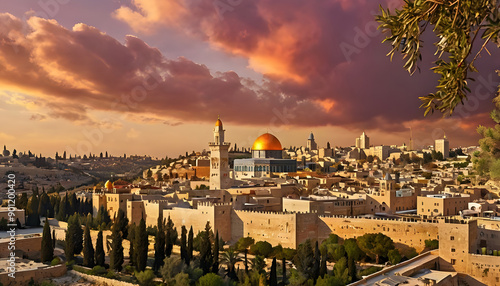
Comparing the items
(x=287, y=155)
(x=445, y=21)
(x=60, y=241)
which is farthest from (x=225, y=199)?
(x=287, y=155)

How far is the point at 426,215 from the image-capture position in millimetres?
33312

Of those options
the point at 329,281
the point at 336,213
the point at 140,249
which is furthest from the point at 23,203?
the point at 329,281

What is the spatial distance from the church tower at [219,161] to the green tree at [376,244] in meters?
22.2

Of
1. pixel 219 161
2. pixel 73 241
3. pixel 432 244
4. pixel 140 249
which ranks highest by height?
pixel 219 161

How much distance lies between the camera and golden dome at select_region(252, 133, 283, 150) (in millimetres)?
63938

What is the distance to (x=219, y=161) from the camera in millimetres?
47688

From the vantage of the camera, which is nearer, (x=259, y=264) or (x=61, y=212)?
(x=259, y=264)

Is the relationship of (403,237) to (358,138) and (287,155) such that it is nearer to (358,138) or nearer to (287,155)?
(287,155)

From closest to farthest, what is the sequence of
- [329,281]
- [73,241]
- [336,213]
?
[329,281], [73,241], [336,213]

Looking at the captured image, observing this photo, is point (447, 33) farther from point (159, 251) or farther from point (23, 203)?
point (23, 203)

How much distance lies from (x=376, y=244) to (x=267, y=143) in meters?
38.1

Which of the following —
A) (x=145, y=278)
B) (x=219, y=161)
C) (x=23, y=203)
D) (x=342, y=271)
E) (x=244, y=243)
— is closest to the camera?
(x=342, y=271)

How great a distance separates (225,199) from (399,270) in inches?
879

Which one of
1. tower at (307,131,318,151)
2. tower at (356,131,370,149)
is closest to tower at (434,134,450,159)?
tower at (356,131,370,149)
